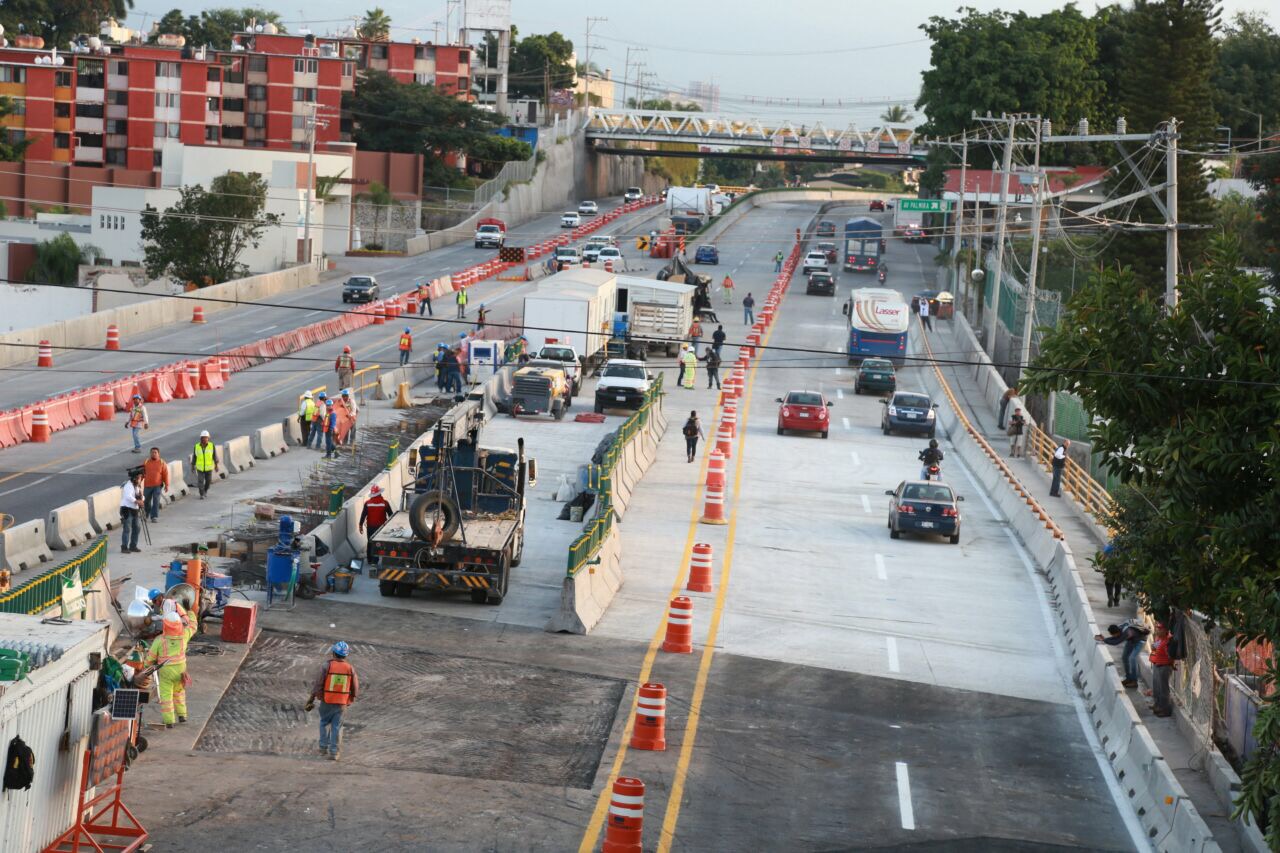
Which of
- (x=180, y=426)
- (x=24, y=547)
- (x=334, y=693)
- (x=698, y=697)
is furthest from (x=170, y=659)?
(x=180, y=426)

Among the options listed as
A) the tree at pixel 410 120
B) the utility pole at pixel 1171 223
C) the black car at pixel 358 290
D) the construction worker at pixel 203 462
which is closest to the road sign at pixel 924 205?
the black car at pixel 358 290

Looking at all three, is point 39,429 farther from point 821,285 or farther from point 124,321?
point 821,285

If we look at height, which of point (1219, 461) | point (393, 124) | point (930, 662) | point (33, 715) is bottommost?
point (930, 662)

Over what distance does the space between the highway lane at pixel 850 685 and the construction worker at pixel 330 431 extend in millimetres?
7926

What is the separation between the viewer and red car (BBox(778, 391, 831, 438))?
49.8 m

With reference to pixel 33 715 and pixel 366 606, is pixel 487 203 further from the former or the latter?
pixel 33 715

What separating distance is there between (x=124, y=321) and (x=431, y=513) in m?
39.5

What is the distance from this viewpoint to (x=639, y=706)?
19.6m

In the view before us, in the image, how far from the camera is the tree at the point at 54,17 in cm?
15875

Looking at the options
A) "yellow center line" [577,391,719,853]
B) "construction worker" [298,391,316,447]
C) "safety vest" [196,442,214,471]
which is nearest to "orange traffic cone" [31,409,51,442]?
"construction worker" [298,391,316,447]

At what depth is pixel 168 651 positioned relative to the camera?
61.1 ft

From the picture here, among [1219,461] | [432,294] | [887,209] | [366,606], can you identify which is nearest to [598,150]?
[887,209]

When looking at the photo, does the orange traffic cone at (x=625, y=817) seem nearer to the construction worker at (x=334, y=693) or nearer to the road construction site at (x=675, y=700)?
the road construction site at (x=675, y=700)

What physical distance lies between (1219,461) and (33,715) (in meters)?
9.74
